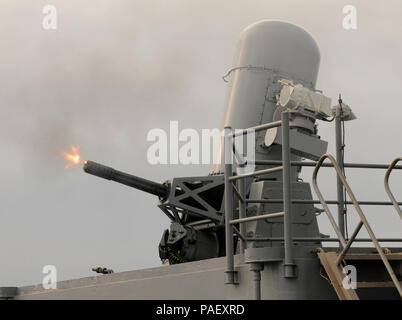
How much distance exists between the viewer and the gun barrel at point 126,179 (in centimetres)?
1100

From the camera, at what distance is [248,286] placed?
6070 millimetres

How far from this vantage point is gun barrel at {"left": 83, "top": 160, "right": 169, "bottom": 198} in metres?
11.0

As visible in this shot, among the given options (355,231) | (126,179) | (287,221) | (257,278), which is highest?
(126,179)

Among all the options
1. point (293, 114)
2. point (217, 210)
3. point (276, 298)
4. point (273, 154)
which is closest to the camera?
point (276, 298)

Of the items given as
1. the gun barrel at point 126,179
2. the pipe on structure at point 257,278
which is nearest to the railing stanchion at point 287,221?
the pipe on structure at point 257,278

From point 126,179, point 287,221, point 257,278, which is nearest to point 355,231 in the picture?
point 287,221

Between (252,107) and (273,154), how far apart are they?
694 millimetres

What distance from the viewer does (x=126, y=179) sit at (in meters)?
11.3

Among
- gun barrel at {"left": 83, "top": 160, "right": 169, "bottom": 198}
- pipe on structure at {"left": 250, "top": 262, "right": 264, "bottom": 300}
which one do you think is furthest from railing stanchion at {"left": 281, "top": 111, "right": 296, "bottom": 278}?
gun barrel at {"left": 83, "top": 160, "right": 169, "bottom": 198}

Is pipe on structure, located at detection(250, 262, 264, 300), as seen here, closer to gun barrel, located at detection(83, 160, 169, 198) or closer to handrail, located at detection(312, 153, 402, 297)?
handrail, located at detection(312, 153, 402, 297)

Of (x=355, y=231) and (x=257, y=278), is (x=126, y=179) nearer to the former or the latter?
(x=257, y=278)
